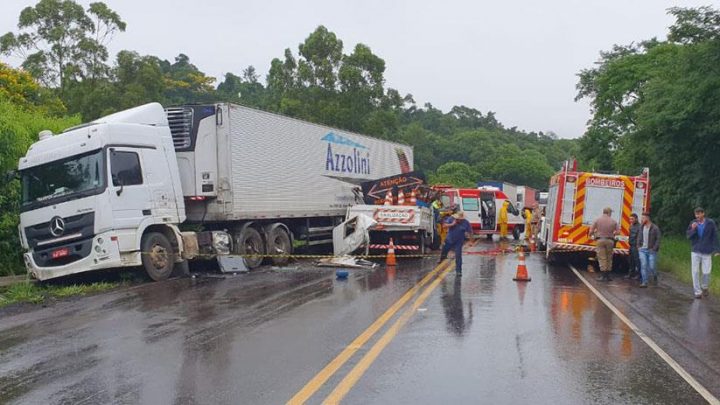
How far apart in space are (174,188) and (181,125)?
1710mm

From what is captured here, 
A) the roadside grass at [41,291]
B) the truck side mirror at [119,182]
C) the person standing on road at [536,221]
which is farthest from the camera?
the person standing on road at [536,221]

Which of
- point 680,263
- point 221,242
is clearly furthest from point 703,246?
point 221,242

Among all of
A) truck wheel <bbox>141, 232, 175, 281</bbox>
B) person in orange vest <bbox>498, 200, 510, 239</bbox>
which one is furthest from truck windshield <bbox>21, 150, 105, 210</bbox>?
person in orange vest <bbox>498, 200, 510, 239</bbox>

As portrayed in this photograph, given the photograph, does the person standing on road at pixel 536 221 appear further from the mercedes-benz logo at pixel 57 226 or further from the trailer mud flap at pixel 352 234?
the mercedes-benz logo at pixel 57 226

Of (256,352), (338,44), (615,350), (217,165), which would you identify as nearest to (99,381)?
(256,352)

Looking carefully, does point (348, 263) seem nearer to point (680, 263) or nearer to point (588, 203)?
point (588, 203)

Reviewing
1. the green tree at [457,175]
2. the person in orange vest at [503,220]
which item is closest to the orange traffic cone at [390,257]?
the person in orange vest at [503,220]

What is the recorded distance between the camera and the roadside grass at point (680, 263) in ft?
47.4

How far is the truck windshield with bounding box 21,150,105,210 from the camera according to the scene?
13688 millimetres

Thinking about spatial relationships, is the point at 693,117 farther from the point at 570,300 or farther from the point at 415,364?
the point at 415,364

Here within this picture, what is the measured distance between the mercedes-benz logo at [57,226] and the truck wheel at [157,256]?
160 cm

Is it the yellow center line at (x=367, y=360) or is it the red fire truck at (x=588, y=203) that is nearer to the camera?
the yellow center line at (x=367, y=360)

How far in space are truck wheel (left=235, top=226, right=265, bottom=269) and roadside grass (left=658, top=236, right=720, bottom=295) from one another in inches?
394

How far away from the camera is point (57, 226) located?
Result: 13672 mm
